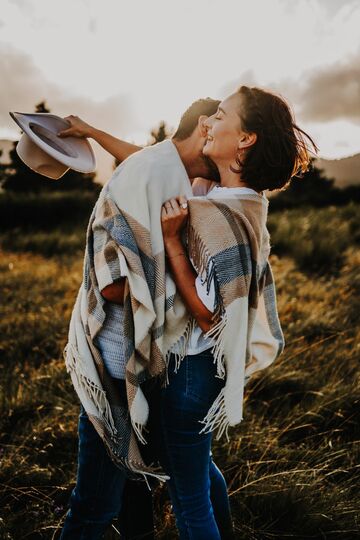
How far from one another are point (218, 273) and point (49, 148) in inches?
32.6

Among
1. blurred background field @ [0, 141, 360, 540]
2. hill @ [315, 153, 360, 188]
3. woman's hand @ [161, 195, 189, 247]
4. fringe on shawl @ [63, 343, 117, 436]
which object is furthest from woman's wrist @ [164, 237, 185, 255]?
hill @ [315, 153, 360, 188]

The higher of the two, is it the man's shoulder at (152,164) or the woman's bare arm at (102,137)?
the woman's bare arm at (102,137)

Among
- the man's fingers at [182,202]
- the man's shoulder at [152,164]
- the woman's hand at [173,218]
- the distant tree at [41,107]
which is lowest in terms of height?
the woman's hand at [173,218]

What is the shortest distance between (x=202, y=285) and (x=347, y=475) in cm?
166

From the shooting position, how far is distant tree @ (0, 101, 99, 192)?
21.5 meters

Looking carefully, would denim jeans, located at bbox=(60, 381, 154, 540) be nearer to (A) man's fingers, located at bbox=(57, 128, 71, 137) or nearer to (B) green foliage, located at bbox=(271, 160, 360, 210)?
(A) man's fingers, located at bbox=(57, 128, 71, 137)

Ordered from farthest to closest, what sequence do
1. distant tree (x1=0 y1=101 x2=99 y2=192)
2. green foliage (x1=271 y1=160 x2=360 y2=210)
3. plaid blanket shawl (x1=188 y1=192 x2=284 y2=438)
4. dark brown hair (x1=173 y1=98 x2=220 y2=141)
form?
distant tree (x1=0 y1=101 x2=99 y2=192) < green foliage (x1=271 y1=160 x2=360 y2=210) < dark brown hair (x1=173 y1=98 x2=220 y2=141) < plaid blanket shawl (x1=188 y1=192 x2=284 y2=438)

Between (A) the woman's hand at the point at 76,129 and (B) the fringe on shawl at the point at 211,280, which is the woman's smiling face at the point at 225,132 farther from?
(A) the woman's hand at the point at 76,129

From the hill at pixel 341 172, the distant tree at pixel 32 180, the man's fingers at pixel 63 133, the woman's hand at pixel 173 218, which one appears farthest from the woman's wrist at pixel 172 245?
the distant tree at pixel 32 180

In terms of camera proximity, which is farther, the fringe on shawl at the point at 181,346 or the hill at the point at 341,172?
the hill at the point at 341,172

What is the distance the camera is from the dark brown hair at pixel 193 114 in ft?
5.49

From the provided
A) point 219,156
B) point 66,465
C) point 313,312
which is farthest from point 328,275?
point 219,156

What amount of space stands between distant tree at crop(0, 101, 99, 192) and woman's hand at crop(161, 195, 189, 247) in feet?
66.6

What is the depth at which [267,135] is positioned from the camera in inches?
58.9
